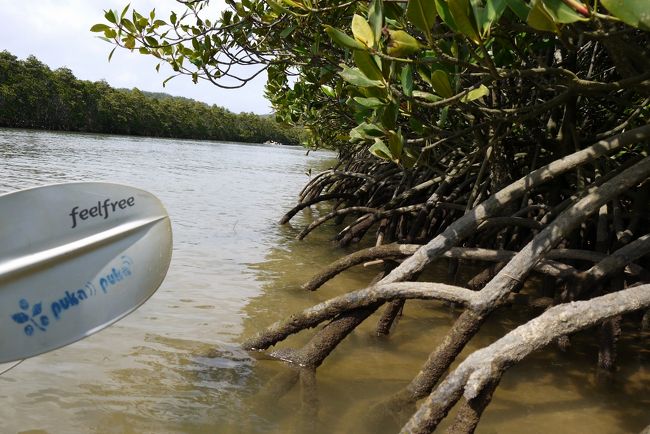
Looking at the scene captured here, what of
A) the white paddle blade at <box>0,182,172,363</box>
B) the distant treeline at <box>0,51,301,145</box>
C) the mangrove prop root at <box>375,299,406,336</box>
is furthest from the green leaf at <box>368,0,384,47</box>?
the distant treeline at <box>0,51,301,145</box>

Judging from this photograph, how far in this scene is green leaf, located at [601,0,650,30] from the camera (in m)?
1.34

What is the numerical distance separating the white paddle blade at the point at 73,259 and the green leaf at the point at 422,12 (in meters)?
1.52

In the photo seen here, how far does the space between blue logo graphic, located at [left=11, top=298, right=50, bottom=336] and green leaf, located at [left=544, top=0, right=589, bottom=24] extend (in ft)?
6.72

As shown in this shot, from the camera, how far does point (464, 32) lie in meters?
1.74

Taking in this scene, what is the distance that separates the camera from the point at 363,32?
1.90 metres

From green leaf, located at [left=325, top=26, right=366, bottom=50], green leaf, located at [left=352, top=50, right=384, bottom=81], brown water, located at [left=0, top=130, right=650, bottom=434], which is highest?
green leaf, located at [left=325, top=26, right=366, bottom=50]

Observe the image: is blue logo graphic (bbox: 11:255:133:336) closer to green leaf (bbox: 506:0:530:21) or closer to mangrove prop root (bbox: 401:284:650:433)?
mangrove prop root (bbox: 401:284:650:433)

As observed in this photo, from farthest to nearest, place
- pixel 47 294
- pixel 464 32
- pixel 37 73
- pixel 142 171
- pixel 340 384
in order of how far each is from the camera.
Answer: pixel 37 73, pixel 142 171, pixel 340 384, pixel 47 294, pixel 464 32

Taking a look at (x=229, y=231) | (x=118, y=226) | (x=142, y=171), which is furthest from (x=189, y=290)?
(x=142, y=171)

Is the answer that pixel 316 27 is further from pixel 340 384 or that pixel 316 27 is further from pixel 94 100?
pixel 94 100

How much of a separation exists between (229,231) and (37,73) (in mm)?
40955

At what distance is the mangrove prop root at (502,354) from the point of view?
77.3 inches

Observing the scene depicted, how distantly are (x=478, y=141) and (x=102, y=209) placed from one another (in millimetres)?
2378

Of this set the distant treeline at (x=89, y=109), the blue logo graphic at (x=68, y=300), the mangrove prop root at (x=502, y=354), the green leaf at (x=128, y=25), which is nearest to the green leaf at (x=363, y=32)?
the mangrove prop root at (x=502, y=354)
